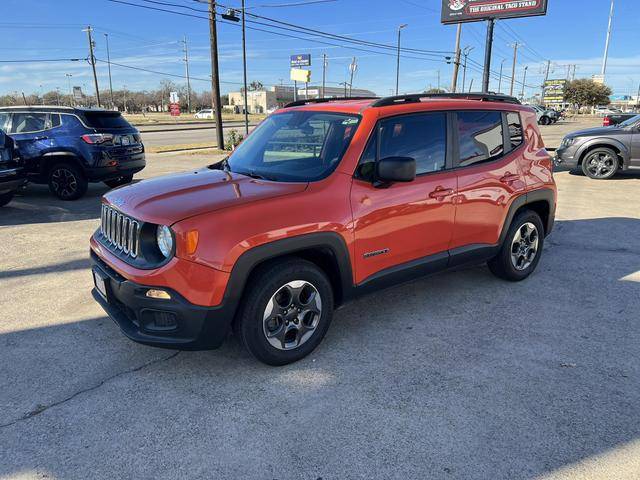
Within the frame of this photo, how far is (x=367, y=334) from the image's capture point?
3.83 metres

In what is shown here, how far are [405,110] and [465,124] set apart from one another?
0.76 meters

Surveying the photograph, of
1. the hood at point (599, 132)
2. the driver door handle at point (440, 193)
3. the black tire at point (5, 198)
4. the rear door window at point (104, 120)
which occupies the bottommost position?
the black tire at point (5, 198)

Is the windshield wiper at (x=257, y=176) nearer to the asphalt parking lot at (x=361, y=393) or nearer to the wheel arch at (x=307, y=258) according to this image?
the wheel arch at (x=307, y=258)

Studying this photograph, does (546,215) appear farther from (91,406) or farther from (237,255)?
(91,406)

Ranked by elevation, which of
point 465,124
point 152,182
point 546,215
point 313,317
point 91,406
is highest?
point 465,124

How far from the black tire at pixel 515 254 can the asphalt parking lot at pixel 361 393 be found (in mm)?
148

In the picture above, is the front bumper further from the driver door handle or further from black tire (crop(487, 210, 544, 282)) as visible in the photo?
black tire (crop(487, 210, 544, 282))

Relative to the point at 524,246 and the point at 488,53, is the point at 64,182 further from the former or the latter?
the point at 488,53

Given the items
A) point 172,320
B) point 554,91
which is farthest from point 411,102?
point 554,91

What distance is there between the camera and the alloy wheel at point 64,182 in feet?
29.6

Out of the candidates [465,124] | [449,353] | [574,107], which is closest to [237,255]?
[449,353]

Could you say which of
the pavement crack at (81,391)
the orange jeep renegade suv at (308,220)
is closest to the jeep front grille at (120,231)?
the orange jeep renegade suv at (308,220)

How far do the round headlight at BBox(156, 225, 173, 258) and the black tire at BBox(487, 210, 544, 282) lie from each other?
3.28 m

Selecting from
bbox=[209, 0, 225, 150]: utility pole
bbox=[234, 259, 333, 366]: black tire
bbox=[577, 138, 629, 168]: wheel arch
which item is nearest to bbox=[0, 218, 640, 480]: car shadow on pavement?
bbox=[234, 259, 333, 366]: black tire
